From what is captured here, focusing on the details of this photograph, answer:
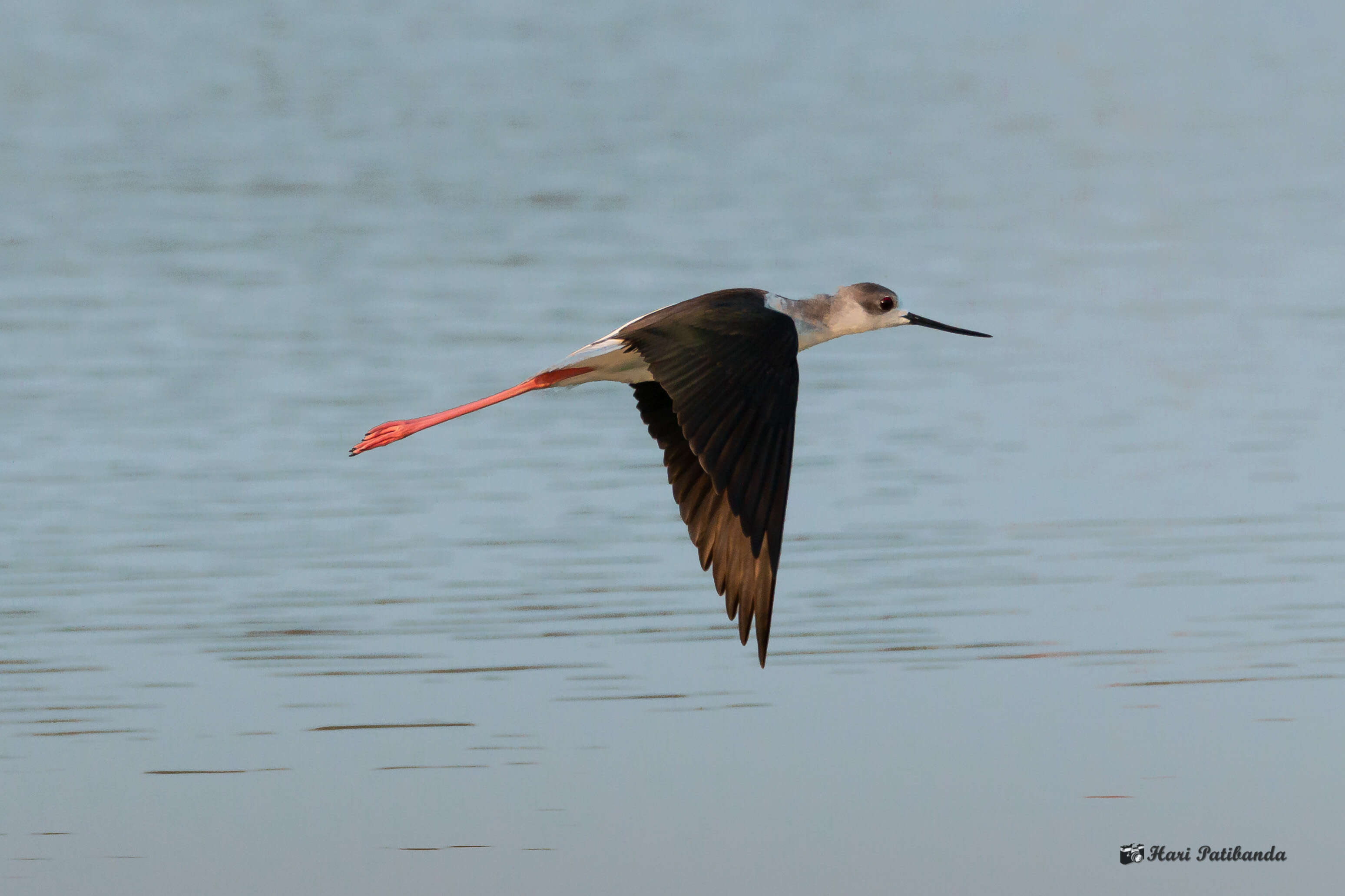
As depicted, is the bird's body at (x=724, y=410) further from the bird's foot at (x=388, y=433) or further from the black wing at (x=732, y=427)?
the bird's foot at (x=388, y=433)

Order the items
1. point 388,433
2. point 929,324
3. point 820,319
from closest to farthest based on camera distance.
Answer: point 820,319 → point 388,433 → point 929,324

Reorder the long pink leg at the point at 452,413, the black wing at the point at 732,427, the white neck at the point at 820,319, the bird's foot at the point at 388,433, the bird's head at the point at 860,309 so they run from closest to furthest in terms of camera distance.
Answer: the black wing at the point at 732,427, the long pink leg at the point at 452,413, the white neck at the point at 820,319, the bird's head at the point at 860,309, the bird's foot at the point at 388,433

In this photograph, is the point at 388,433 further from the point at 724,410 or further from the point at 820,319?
the point at 724,410

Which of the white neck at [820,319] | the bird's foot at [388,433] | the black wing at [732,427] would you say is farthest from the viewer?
the bird's foot at [388,433]

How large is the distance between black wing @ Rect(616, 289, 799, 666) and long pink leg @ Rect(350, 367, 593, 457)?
0.43m

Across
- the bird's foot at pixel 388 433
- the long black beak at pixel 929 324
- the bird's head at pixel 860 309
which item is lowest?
the bird's foot at pixel 388 433

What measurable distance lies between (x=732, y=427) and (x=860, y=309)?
71.2 inches

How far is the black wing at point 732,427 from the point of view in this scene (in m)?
4.88

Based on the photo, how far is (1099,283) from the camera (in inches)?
461

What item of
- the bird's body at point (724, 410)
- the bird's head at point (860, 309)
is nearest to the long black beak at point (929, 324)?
the bird's head at point (860, 309)

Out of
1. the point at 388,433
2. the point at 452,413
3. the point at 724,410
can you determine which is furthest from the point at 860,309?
the point at 724,410

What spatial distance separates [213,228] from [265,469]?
16.8 feet

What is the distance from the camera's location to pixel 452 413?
22.0 feet

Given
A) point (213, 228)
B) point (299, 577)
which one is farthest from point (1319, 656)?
point (213, 228)
